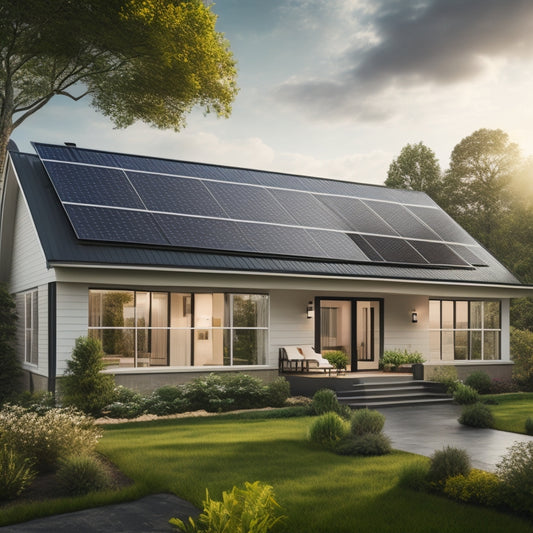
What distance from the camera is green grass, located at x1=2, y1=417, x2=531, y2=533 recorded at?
6.69 metres

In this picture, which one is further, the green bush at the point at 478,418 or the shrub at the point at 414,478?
the green bush at the point at 478,418

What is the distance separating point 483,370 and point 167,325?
11.1 meters

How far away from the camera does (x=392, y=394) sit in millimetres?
17250

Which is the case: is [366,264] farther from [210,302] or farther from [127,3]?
[127,3]

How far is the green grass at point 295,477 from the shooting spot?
6.69 m

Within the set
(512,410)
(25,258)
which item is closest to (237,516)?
(512,410)

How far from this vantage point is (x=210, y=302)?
16906 millimetres

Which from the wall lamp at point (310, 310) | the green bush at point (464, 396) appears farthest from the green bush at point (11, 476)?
the green bush at point (464, 396)

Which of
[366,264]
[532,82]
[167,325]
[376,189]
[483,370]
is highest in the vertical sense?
[532,82]

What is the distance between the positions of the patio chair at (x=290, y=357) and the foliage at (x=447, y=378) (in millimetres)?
4037

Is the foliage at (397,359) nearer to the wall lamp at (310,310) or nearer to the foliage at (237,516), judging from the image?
the wall lamp at (310,310)

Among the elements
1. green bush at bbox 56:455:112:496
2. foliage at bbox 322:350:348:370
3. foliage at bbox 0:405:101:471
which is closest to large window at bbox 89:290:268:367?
foliage at bbox 322:350:348:370

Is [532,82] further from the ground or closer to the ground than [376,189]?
further from the ground

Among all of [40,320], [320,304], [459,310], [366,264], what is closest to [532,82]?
[459,310]
